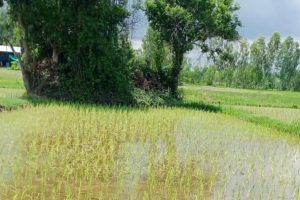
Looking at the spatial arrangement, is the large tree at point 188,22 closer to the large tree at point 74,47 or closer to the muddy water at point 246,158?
the large tree at point 74,47

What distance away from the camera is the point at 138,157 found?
939 cm

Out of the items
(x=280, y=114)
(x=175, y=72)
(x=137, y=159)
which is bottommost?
(x=137, y=159)

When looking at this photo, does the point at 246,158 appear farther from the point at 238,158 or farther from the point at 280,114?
the point at 280,114

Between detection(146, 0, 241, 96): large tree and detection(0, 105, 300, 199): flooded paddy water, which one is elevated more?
detection(146, 0, 241, 96): large tree

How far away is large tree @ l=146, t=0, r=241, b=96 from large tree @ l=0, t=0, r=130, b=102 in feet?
15.8

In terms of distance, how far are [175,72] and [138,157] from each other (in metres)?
16.5

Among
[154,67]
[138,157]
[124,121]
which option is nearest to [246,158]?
[138,157]

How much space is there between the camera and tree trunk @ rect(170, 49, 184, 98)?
25.2 metres

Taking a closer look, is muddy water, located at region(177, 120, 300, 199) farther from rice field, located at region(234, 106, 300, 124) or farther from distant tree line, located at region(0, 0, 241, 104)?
distant tree line, located at region(0, 0, 241, 104)

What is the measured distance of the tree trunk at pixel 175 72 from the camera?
25.2m

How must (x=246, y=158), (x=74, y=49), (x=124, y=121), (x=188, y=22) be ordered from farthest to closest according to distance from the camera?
(x=188, y=22) → (x=74, y=49) → (x=124, y=121) → (x=246, y=158)

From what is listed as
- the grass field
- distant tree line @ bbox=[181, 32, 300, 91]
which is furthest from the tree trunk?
distant tree line @ bbox=[181, 32, 300, 91]

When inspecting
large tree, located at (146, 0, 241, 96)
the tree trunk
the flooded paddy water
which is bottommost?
the flooded paddy water

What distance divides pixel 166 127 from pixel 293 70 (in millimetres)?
57719
